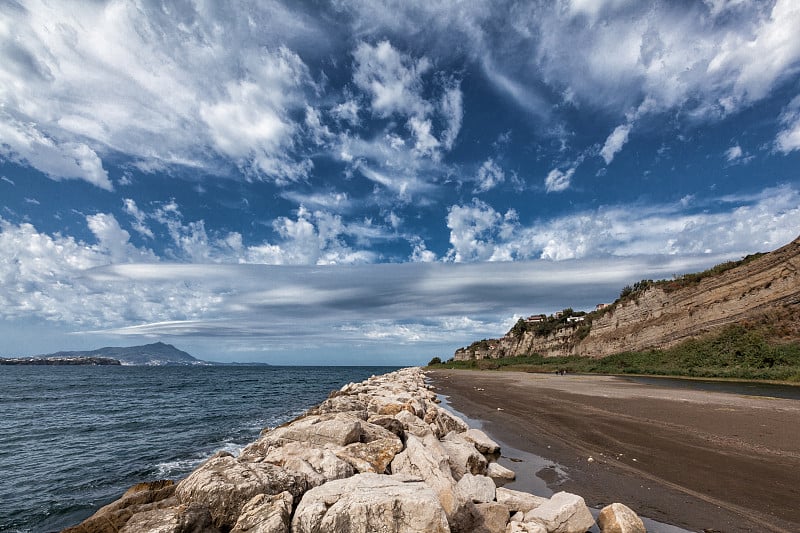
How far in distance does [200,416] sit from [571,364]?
183ft

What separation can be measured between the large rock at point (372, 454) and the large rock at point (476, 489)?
156 centimetres

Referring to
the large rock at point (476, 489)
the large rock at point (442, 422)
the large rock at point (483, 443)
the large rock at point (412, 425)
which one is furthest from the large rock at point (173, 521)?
the large rock at point (483, 443)

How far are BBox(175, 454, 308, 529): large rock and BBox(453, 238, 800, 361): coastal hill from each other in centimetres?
5073

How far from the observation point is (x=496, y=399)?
2434 cm

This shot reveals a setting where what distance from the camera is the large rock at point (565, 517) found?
17.8 feet

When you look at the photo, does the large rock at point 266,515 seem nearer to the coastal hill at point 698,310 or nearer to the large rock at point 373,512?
the large rock at point 373,512

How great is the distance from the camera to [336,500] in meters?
5.09

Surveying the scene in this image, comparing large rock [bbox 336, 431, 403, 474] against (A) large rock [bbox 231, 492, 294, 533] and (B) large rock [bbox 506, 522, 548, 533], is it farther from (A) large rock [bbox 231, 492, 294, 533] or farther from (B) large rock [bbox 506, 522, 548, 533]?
(B) large rock [bbox 506, 522, 548, 533]

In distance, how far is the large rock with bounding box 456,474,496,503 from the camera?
254 inches

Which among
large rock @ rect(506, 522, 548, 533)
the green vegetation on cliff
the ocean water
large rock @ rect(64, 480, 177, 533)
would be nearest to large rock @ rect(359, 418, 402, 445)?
large rock @ rect(506, 522, 548, 533)

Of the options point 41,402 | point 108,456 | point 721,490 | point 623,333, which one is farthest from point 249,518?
point 623,333

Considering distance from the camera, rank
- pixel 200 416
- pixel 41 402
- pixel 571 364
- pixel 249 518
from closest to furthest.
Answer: pixel 249 518, pixel 200 416, pixel 41 402, pixel 571 364

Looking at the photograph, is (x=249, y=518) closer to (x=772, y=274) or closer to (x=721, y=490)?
(x=721, y=490)

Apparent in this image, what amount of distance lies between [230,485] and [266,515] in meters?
0.77
